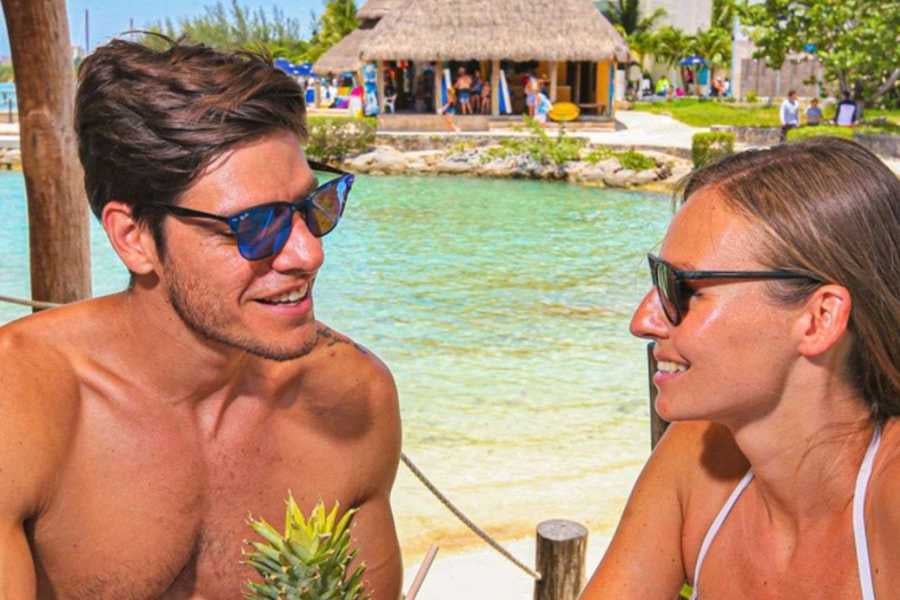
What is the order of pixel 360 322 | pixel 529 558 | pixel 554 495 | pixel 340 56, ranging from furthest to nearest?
1. pixel 340 56
2. pixel 360 322
3. pixel 554 495
4. pixel 529 558

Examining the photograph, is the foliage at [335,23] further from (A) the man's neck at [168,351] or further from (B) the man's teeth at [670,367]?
(B) the man's teeth at [670,367]

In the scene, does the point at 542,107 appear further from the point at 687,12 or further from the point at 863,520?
the point at 687,12

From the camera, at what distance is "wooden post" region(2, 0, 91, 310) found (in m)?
5.24

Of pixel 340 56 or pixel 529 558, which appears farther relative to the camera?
pixel 340 56

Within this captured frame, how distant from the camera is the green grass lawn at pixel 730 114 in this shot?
29.0m

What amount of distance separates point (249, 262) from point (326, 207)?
194 millimetres

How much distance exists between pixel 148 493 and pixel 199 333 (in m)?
0.34

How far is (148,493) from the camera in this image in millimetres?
2230

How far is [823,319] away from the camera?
5.84 feet

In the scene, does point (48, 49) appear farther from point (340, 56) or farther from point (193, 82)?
point (340, 56)

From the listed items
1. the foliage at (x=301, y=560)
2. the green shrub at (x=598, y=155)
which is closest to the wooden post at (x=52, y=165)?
the foliage at (x=301, y=560)

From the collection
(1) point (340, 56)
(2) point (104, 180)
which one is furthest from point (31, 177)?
(1) point (340, 56)

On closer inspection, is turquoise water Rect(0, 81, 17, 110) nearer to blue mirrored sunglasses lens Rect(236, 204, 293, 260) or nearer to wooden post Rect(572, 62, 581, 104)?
wooden post Rect(572, 62, 581, 104)

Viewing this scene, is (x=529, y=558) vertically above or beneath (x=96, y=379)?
beneath
